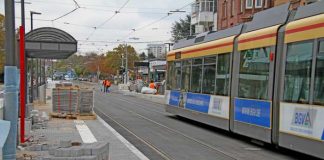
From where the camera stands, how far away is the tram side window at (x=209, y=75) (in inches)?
643

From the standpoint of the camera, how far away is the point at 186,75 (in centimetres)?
1961

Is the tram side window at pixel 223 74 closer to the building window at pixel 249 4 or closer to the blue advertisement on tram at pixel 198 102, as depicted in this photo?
the blue advertisement on tram at pixel 198 102

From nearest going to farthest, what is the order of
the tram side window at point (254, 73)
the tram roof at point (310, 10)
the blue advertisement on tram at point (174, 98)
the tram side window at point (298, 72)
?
the tram roof at point (310, 10) < the tram side window at point (298, 72) < the tram side window at point (254, 73) < the blue advertisement on tram at point (174, 98)

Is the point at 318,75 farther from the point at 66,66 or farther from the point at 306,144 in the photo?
the point at 66,66

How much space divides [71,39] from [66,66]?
117646 mm

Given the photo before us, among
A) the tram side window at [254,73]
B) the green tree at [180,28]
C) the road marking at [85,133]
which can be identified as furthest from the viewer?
the green tree at [180,28]

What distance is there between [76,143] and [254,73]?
5.42 metres

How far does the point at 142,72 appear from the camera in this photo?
306ft

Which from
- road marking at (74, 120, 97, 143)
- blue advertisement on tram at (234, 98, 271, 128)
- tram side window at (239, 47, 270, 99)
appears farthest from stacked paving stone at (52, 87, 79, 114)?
tram side window at (239, 47, 270, 99)

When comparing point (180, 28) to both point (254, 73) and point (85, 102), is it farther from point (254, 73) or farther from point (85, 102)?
point (254, 73)

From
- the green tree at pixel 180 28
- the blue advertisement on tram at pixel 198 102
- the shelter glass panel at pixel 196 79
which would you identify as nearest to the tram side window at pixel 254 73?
the blue advertisement on tram at pixel 198 102

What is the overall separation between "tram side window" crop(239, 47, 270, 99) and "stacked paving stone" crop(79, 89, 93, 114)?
10.3 m

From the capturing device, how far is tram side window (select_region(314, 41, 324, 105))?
9797mm

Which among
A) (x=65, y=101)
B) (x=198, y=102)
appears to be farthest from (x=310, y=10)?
(x=65, y=101)
